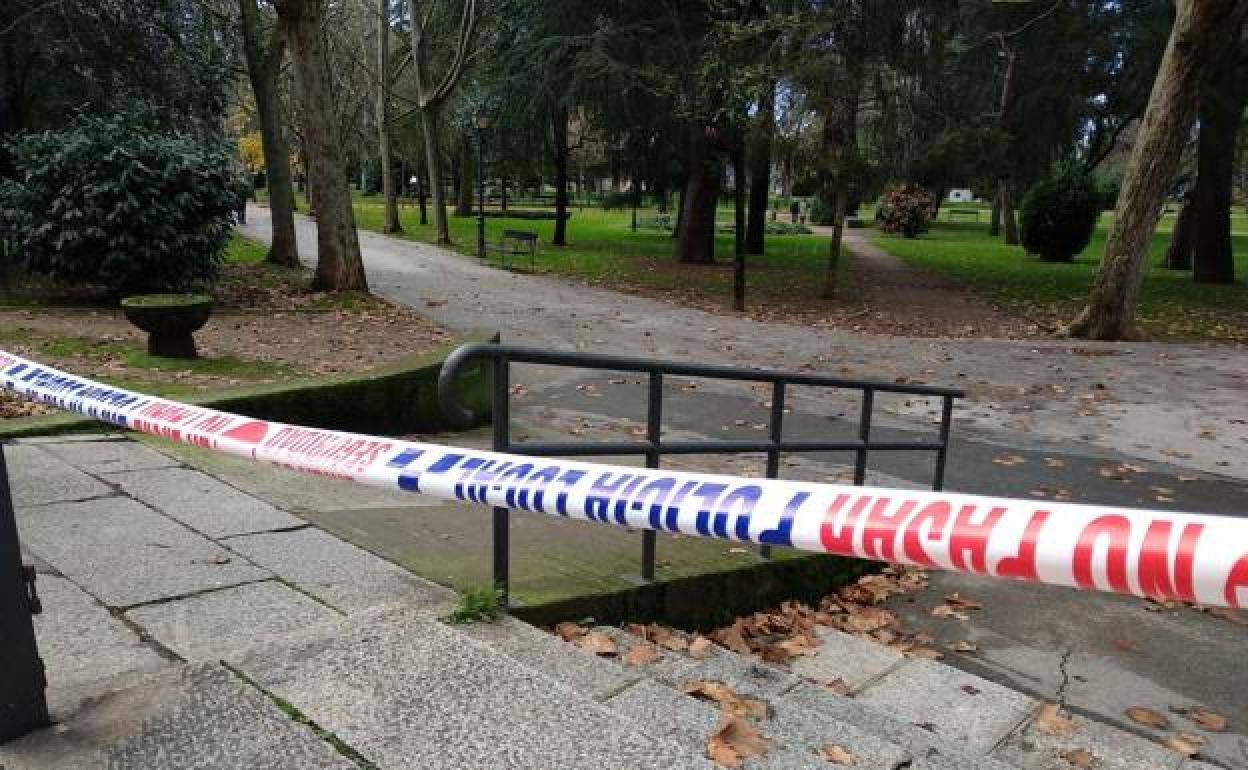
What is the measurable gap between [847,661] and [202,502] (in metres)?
3.01

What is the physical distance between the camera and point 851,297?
65.6ft

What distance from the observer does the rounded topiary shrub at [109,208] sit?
11.4m

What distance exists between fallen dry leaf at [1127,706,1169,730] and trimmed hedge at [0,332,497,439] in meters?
4.38

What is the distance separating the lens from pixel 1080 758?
3164mm

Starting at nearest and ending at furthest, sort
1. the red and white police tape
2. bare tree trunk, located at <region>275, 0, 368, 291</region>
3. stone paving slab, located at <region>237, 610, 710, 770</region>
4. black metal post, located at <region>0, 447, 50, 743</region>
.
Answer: the red and white police tape → black metal post, located at <region>0, 447, 50, 743</region> → stone paving slab, located at <region>237, 610, 710, 770</region> → bare tree trunk, located at <region>275, 0, 368, 291</region>

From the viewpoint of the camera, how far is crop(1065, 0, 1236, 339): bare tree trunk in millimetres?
12992

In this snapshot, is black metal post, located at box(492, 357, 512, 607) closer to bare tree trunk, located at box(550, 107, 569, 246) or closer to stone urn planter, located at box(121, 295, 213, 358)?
stone urn planter, located at box(121, 295, 213, 358)

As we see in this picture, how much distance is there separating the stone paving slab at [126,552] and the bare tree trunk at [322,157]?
10755 mm

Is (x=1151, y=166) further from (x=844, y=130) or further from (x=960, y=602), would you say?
(x=960, y=602)

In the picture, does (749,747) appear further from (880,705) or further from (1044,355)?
(1044,355)

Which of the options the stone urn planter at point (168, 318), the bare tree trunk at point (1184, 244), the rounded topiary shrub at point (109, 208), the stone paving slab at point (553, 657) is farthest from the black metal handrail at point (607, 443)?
the bare tree trunk at point (1184, 244)

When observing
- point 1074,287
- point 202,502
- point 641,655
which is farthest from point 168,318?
point 1074,287

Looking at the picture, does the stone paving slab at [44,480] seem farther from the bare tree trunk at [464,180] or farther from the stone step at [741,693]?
Result: the bare tree trunk at [464,180]

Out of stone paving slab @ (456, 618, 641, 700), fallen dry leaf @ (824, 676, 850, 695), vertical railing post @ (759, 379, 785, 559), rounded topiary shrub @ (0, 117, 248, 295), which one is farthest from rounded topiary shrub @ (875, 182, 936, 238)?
stone paving slab @ (456, 618, 641, 700)
